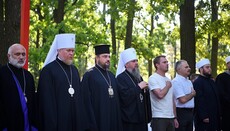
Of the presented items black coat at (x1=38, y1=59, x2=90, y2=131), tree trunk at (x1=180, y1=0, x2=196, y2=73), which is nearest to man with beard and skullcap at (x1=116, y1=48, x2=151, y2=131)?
black coat at (x1=38, y1=59, x2=90, y2=131)

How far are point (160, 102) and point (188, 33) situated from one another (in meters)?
5.51

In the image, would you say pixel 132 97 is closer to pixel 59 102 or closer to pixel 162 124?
pixel 162 124

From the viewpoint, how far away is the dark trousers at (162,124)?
8.44m

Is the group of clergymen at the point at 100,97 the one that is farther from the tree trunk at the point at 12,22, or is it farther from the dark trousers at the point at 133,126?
the tree trunk at the point at 12,22

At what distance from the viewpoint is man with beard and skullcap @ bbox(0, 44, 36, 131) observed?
6.49 meters

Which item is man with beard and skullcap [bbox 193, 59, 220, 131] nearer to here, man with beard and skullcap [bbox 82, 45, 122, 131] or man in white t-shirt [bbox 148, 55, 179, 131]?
man in white t-shirt [bbox 148, 55, 179, 131]

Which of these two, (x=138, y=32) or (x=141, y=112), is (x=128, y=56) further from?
(x=138, y=32)

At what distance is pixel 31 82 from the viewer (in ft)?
22.5

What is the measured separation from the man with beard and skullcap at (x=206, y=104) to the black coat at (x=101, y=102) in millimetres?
2774

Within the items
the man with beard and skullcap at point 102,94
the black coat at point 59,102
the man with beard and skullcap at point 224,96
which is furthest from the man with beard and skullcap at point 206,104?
the black coat at point 59,102

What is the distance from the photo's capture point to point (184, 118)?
9180 millimetres

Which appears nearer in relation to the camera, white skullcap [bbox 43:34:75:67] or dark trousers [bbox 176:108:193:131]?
white skullcap [bbox 43:34:75:67]

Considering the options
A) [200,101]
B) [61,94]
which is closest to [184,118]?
[200,101]

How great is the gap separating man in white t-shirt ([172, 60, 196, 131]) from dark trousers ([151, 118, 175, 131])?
2.05 feet
